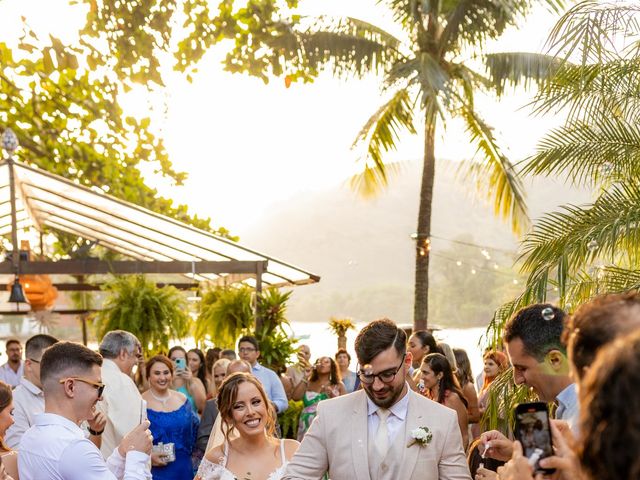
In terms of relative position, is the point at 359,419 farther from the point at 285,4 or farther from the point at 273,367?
the point at 273,367

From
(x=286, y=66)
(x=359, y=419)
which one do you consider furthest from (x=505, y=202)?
(x=359, y=419)

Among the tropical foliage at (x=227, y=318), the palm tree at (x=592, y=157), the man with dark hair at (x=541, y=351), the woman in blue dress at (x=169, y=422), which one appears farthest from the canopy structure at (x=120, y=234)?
the man with dark hair at (x=541, y=351)

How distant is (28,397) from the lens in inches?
315

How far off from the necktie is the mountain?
10384cm

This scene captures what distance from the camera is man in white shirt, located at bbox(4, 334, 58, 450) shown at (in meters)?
7.41

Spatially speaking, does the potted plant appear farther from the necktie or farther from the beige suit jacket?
the necktie

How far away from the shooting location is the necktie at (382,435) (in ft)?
16.0

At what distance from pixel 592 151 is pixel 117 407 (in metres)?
4.62

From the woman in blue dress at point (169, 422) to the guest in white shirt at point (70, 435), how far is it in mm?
3275

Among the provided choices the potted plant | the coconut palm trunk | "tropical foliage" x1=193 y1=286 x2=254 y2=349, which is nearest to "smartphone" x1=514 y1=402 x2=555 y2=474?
"tropical foliage" x1=193 y1=286 x2=254 y2=349

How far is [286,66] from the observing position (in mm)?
11742

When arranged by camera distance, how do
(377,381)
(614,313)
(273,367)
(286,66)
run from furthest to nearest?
1. (273,367)
2. (286,66)
3. (377,381)
4. (614,313)

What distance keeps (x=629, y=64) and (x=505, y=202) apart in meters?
12.1

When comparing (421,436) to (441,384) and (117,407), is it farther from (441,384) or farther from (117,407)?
(117,407)
